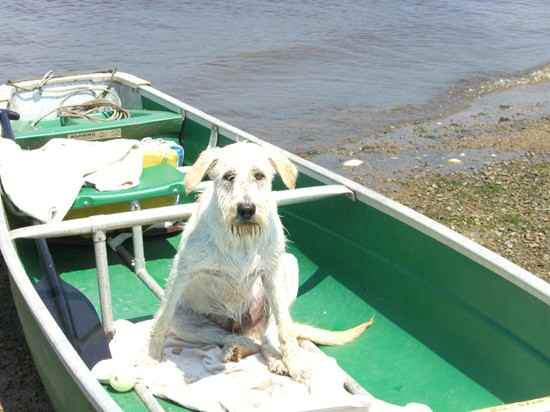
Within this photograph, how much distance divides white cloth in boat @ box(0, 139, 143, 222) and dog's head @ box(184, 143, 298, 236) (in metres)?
1.94

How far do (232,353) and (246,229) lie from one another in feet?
3.53

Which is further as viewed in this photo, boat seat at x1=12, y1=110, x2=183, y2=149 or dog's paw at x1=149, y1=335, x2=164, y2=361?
boat seat at x1=12, y1=110, x2=183, y2=149

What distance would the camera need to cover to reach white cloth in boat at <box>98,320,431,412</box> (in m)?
4.27

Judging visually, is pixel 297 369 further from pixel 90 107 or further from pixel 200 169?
pixel 90 107

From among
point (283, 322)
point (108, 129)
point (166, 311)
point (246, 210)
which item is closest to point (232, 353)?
point (283, 322)

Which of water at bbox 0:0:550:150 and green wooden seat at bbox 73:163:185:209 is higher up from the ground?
green wooden seat at bbox 73:163:185:209

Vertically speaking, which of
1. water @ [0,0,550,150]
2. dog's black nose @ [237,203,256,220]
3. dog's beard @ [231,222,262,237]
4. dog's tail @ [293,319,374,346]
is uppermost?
dog's black nose @ [237,203,256,220]

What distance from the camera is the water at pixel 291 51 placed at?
15039mm

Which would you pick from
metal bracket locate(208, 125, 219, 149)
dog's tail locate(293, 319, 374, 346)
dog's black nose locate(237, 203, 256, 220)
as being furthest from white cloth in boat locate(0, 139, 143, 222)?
dog's black nose locate(237, 203, 256, 220)

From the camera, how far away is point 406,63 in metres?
19.1

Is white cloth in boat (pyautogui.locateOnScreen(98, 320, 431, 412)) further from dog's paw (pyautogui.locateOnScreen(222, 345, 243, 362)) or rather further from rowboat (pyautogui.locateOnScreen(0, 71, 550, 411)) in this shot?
rowboat (pyautogui.locateOnScreen(0, 71, 550, 411))

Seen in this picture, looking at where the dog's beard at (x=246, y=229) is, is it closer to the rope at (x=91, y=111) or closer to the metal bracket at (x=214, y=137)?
the metal bracket at (x=214, y=137)

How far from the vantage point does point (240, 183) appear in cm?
390

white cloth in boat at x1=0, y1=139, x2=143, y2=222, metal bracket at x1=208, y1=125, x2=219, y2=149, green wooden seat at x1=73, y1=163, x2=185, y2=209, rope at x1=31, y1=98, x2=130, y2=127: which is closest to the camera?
white cloth in boat at x1=0, y1=139, x2=143, y2=222
